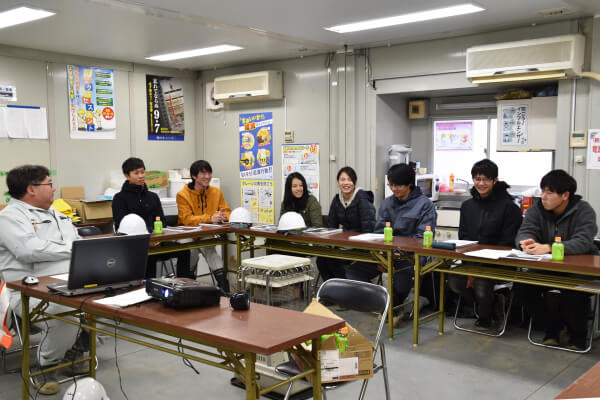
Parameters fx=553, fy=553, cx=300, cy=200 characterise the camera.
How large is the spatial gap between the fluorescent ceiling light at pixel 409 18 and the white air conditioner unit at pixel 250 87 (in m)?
1.81

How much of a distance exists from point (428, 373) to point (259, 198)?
4682 millimetres

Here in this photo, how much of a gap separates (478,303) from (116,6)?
411cm

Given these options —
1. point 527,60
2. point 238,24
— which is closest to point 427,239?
point 527,60

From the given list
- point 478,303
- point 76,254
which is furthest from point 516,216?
point 76,254

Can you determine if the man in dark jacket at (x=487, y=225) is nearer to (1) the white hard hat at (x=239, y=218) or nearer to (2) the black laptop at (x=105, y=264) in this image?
(1) the white hard hat at (x=239, y=218)

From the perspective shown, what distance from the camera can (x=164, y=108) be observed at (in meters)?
8.28

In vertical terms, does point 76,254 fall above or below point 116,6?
below

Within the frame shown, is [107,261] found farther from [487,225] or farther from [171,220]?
[171,220]

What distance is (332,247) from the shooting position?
533 cm

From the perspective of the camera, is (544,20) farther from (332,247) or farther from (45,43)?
(45,43)

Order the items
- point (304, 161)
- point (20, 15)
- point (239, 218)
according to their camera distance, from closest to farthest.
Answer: point (20, 15)
point (239, 218)
point (304, 161)

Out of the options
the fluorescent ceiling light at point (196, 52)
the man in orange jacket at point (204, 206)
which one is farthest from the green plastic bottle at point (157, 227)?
the fluorescent ceiling light at point (196, 52)

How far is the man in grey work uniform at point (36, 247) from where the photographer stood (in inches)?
143

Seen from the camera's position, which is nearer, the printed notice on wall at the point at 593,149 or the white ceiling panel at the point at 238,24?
the white ceiling panel at the point at 238,24
